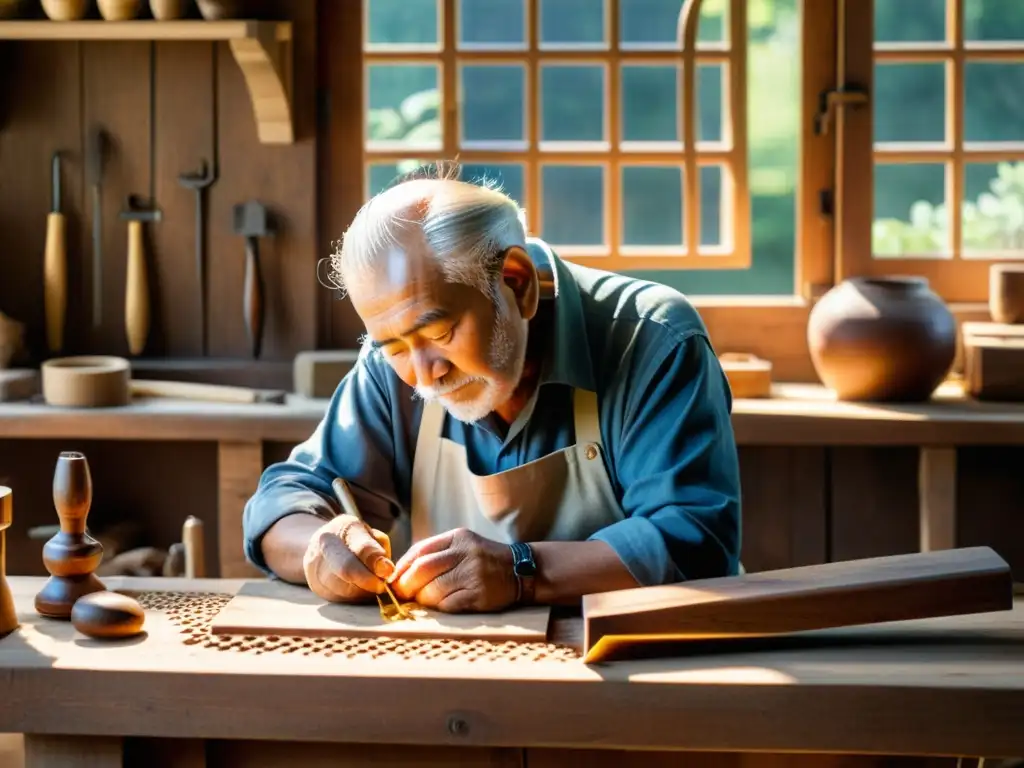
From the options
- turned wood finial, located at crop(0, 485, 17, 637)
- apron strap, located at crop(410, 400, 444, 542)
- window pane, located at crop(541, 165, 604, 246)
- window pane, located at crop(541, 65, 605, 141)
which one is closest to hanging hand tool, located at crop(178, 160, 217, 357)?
apron strap, located at crop(410, 400, 444, 542)

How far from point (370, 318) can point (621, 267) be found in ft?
6.81

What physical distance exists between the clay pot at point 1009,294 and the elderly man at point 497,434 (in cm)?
178

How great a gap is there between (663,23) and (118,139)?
20.2 feet

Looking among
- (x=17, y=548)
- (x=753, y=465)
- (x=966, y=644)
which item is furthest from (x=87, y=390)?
(x=966, y=644)

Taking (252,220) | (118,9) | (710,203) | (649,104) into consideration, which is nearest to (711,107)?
(710,203)

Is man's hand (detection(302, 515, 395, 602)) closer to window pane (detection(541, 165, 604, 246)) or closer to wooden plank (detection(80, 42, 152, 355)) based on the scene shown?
wooden plank (detection(80, 42, 152, 355))

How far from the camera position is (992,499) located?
4371 mm

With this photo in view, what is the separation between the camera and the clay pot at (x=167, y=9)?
416cm

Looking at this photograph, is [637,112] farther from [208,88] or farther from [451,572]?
[451,572]

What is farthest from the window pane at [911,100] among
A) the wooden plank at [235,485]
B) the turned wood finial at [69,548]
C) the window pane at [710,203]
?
the turned wood finial at [69,548]

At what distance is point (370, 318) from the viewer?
2.56m

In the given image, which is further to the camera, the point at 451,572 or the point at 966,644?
the point at 451,572

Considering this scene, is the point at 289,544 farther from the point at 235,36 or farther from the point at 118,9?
the point at 118,9

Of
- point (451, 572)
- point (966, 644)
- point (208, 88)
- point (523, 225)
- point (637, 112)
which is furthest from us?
point (637, 112)
